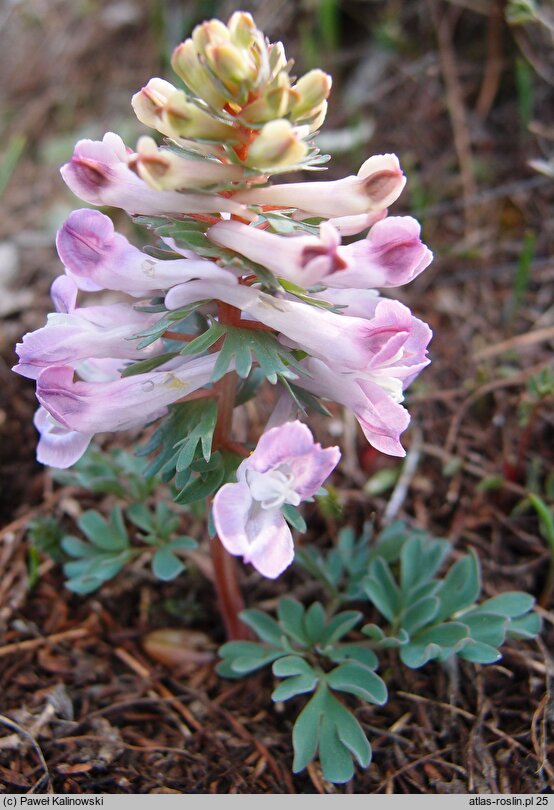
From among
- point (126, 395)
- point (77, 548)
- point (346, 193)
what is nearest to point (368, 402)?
point (346, 193)

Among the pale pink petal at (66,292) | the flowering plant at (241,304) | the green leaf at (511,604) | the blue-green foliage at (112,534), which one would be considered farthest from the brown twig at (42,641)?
the green leaf at (511,604)

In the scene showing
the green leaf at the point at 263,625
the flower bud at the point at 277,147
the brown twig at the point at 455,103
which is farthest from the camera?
the brown twig at the point at 455,103

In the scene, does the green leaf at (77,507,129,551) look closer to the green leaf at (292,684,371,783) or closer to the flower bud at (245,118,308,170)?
the green leaf at (292,684,371,783)

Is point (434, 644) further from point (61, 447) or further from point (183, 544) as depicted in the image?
point (61, 447)

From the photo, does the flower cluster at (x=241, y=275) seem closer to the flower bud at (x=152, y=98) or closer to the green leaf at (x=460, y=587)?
the flower bud at (x=152, y=98)

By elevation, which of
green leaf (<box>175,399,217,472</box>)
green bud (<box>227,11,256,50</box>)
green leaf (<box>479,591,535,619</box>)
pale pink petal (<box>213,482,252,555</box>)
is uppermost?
green bud (<box>227,11,256,50</box>)

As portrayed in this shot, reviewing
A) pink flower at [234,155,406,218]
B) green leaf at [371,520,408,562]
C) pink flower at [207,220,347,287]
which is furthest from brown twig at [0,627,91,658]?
pink flower at [234,155,406,218]

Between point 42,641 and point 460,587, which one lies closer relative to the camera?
point 460,587
